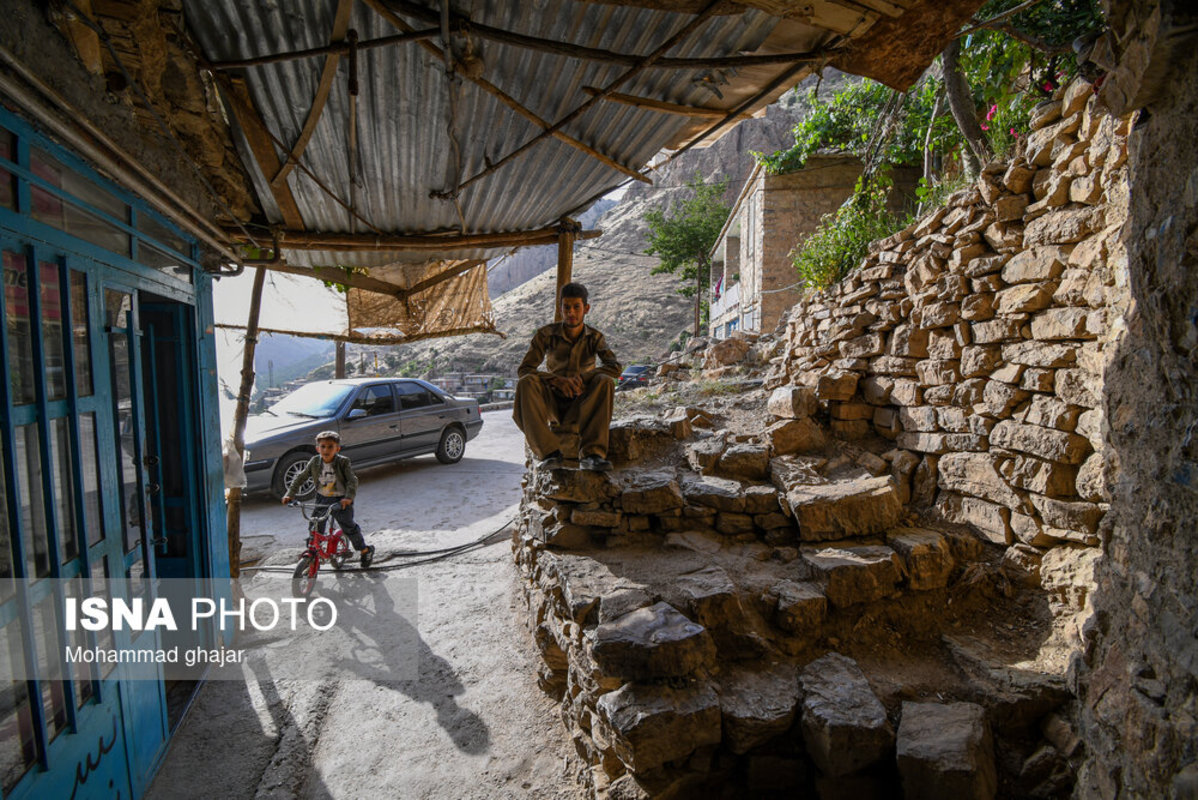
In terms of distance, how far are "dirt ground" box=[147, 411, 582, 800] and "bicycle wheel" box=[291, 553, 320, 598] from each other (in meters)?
0.90

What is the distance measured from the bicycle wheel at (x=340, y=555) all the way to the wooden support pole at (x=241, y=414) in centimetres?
77

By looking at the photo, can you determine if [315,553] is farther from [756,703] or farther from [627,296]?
[627,296]

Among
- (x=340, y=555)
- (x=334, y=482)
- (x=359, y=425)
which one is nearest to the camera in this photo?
(x=334, y=482)

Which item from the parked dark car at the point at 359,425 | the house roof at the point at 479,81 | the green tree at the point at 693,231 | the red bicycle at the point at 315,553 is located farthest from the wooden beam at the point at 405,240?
the green tree at the point at 693,231

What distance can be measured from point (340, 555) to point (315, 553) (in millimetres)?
515

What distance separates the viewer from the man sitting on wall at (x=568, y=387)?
3.79 metres

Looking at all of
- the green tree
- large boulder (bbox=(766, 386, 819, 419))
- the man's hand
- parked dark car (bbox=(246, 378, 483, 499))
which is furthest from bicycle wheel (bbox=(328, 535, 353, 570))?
the green tree

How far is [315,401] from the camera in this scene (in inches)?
321

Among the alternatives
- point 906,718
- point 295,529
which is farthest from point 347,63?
point 295,529

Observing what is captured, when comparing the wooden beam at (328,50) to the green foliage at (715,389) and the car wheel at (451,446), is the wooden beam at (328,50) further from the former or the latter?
the car wheel at (451,446)

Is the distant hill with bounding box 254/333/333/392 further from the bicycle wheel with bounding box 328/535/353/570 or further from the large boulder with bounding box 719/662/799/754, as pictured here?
the large boulder with bounding box 719/662/799/754

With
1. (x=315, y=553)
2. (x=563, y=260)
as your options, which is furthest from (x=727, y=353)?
(x=315, y=553)

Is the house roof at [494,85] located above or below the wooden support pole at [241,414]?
above

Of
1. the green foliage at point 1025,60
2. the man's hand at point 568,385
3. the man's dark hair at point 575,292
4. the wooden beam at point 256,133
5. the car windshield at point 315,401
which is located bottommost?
the car windshield at point 315,401
